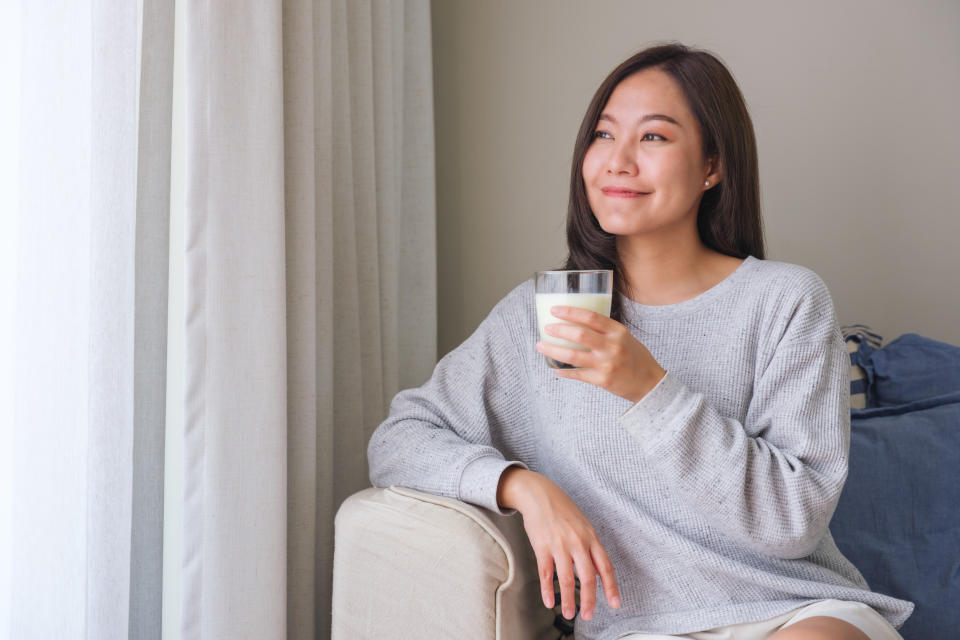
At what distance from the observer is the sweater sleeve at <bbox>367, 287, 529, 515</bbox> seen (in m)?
1.35

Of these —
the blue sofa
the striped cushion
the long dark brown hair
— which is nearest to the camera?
the long dark brown hair

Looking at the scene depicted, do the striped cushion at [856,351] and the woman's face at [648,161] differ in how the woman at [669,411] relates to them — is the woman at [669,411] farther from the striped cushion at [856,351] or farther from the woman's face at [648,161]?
the striped cushion at [856,351]

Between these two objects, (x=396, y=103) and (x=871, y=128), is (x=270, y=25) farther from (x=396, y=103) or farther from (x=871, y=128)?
(x=871, y=128)

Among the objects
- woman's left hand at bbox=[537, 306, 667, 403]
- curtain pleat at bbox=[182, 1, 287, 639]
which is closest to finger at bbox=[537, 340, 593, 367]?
woman's left hand at bbox=[537, 306, 667, 403]

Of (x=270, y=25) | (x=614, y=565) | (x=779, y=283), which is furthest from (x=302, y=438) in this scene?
(x=779, y=283)

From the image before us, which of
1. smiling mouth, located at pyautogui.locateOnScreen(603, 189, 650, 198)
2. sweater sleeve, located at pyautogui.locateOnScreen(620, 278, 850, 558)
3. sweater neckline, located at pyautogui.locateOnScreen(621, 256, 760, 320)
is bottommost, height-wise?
sweater sleeve, located at pyautogui.locateOnScreen(620, 278, 850, 558)

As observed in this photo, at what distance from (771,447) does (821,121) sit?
4.35 ft

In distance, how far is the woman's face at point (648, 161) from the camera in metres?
1.30

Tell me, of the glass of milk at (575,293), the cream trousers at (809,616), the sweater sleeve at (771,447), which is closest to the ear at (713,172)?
the sweater sleeve at (771,447)

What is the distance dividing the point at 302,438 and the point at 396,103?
3.06 feet

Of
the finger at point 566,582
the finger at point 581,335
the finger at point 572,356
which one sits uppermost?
the finger at point 581,335

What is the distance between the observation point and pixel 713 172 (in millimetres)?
1375

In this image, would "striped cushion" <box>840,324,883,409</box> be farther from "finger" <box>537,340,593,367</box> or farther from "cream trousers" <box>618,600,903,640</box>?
"finger" <box>537,340,593,367</box>

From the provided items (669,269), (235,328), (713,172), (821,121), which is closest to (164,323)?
(235,328)
